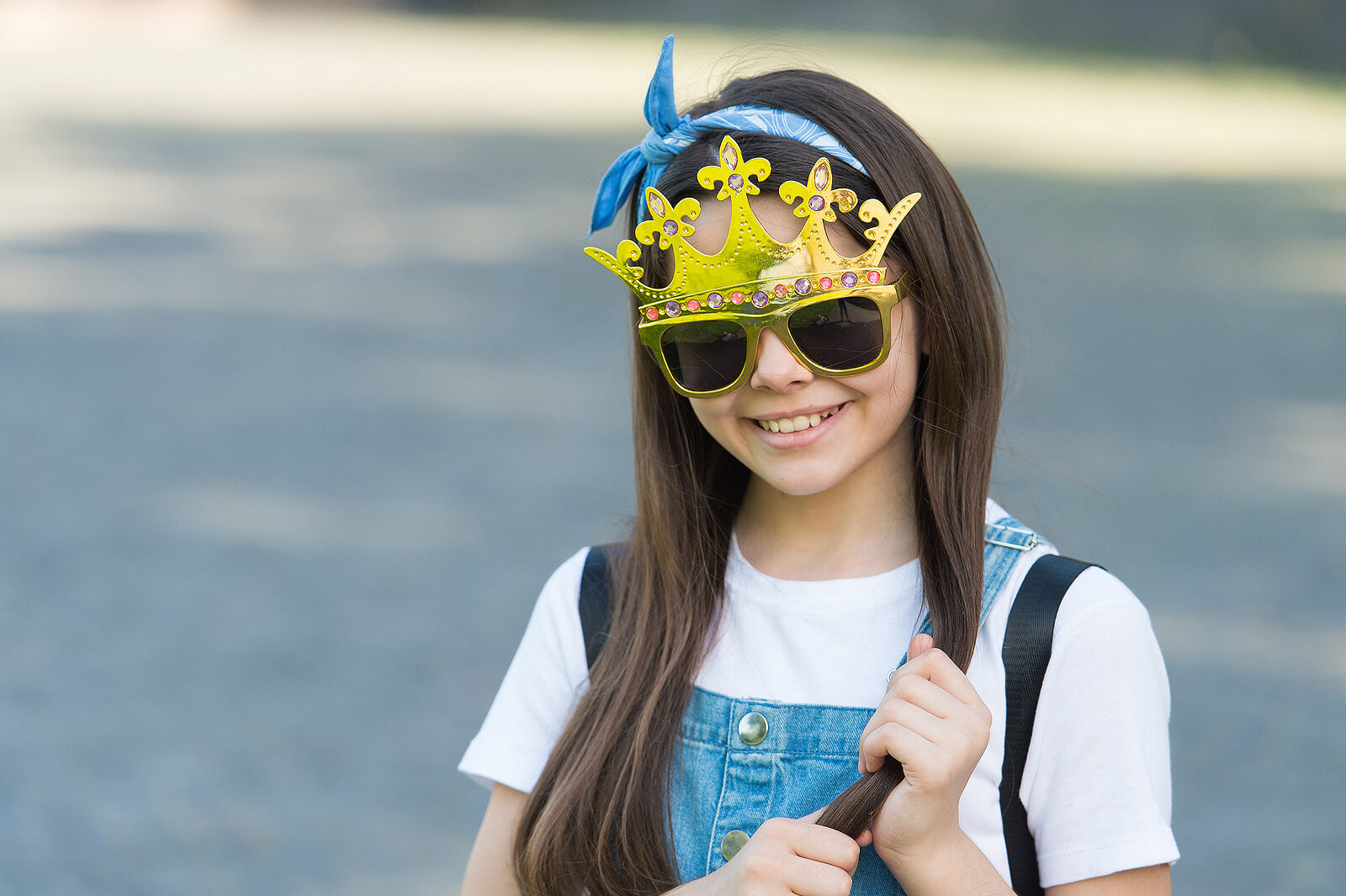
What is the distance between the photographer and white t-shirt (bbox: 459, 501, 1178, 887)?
70.8 inches

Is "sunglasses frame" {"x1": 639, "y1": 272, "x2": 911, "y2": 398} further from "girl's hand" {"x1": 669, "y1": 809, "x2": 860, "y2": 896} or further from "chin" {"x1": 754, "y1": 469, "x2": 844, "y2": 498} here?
"girl's hand" {"x1": 669, "y1": 809, "x2": 860, "y2": 896}

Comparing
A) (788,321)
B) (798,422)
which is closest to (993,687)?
(798,422)

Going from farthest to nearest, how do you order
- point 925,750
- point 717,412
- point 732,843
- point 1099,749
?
1. point 717,412
2. point 732,843
3. point 1099,749
4. point 925,750

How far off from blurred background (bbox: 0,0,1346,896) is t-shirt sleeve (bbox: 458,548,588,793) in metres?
0.33

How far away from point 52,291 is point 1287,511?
28.0 feet

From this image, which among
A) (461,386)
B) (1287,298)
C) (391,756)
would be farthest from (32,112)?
(391,756)

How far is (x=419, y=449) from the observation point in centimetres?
771

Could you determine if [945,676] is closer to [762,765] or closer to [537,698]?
[762,765]

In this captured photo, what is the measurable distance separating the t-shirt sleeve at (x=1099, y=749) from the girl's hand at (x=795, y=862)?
282 millimetres

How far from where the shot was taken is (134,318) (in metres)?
10.2

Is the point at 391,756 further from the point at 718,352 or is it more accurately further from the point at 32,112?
the point at 32,112

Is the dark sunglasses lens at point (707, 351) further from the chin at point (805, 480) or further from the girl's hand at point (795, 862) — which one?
the girl's hand at point (795, 862)

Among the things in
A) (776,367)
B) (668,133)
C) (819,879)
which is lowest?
(819,879)

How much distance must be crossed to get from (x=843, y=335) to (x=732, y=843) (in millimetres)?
686
